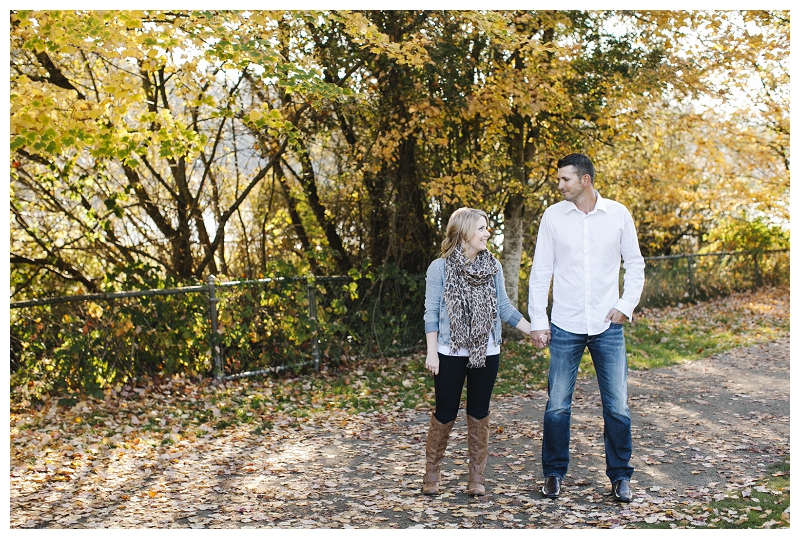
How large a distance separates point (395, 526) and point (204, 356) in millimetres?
5439

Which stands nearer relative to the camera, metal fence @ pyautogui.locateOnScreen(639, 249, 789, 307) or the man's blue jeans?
the man's blue jeans

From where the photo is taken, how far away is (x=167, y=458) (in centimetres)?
612

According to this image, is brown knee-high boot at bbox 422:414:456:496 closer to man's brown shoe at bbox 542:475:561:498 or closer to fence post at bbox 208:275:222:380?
man's brown shoe at bbox 542:475:561:498

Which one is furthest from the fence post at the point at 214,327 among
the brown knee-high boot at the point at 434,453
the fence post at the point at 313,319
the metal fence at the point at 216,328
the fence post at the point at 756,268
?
the fence post at the point at 756,268

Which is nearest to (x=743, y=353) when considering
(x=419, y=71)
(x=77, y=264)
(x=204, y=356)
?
(x=419, y=71)

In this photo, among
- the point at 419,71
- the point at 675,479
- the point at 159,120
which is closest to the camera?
the point at 675,479

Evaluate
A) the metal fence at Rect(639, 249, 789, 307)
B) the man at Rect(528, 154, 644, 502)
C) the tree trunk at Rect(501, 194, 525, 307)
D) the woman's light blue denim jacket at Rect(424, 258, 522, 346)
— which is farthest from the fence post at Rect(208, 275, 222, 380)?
the metal fence at Rect(639, 249, 789, 307)

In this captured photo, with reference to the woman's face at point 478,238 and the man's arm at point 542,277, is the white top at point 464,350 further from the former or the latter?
the woman's face at point 478,238

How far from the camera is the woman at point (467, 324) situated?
4.59m

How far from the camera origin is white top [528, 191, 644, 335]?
178 inches

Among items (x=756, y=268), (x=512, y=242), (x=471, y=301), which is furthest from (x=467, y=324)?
(x=756, y=268)

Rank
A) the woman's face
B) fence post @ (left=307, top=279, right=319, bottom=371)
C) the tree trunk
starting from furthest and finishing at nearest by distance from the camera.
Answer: the tree trunk, fence post @ (left=307, top=279, right=319, bottom=371), the woman's face

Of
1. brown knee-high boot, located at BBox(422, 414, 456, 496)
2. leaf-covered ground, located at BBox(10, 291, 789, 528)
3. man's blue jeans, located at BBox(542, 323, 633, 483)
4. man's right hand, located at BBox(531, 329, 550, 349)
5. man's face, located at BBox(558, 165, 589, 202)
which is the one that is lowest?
leaf-covered ground, located at BBox(10, 291, 789, 528)

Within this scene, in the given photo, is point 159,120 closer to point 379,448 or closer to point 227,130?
point 227,130
